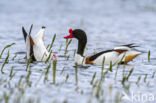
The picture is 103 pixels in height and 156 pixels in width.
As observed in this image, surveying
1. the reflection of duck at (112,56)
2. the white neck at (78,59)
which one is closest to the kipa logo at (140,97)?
the reflection of duck at (112,56)

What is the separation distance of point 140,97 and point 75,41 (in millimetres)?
8333

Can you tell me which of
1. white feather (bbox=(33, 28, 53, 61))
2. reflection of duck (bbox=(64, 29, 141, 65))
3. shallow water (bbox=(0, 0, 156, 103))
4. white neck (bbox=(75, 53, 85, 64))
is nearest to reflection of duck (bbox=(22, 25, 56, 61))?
white feather (bbox=(33, 28, 53, 61))

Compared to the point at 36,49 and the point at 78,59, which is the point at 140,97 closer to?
the point at 78,59

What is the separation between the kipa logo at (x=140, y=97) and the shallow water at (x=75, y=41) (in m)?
0.03

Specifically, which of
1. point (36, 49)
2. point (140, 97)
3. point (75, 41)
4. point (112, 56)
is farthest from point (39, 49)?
point (75, 41)

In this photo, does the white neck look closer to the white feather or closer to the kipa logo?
the white feather

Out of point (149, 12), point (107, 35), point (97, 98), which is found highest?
point (149, 12)

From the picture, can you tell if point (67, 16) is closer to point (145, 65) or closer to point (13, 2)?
point (13, 2)

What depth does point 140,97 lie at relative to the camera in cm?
766

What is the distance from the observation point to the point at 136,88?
818 centimetres

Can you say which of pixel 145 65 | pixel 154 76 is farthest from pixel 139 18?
pixel 154 76

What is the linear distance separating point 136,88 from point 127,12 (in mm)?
16453

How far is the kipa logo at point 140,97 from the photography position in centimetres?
747

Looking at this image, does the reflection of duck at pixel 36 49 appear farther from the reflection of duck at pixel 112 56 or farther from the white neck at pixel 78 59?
the reflection of duck at pixel 112 56
